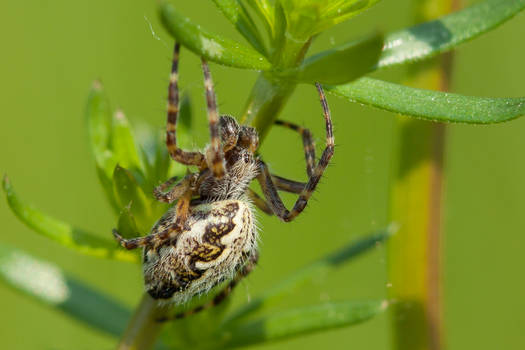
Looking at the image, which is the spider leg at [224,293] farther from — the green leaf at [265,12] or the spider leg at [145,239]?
the green leaf at [265,12]

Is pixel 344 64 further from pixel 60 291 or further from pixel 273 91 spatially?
pixel 60 291

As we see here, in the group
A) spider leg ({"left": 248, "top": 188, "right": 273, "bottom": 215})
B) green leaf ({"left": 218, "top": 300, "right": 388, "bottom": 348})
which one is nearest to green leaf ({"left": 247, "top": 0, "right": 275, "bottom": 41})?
green leaf ({"left": 218, "top": 300, "right": 388, "bottom": 348})

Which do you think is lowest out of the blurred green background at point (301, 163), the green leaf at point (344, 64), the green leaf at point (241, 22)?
the blurred green background at point (301, 163)

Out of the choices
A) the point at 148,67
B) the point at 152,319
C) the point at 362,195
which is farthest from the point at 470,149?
the point at 152,319

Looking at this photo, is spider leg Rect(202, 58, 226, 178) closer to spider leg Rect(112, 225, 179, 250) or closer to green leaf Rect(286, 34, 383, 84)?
spider leg Rect(112, 225, 179, 250)

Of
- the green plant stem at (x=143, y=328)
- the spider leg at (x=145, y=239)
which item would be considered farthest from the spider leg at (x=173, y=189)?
the green plant stem at (x=143, y=328)

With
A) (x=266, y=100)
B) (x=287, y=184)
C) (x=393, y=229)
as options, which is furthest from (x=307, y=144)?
(x=266, y=100)

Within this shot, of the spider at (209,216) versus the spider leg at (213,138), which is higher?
the spider leg at (213,138)
